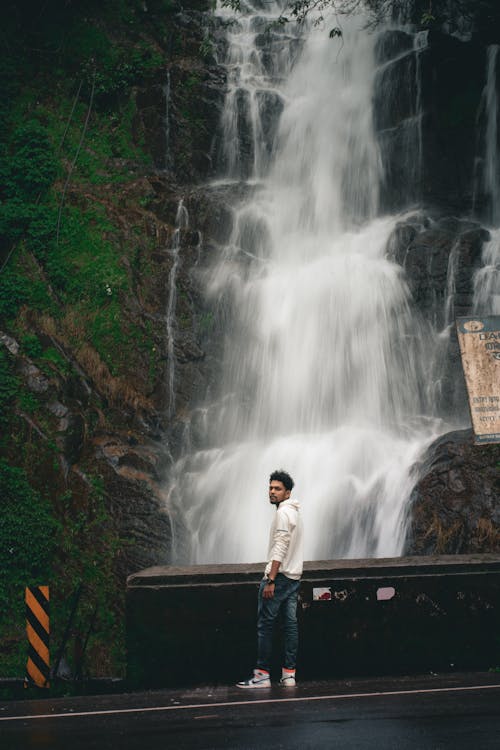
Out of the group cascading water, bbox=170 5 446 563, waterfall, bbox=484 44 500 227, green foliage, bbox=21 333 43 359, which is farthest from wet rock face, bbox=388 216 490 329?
green foliage, bbox=21 333 43 359

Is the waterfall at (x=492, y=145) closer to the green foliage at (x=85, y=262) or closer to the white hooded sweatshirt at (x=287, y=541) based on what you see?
the green foliage at (x=85, y=262)

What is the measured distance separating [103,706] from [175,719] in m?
0.99

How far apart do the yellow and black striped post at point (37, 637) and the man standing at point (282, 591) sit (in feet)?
8.00

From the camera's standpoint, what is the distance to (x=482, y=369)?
8.28 m

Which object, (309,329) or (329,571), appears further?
(309,329)

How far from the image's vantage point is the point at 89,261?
18.2 m

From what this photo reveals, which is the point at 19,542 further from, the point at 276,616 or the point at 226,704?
the point at 226,704

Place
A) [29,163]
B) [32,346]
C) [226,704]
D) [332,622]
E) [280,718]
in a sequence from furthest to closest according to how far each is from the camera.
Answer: [29,163], [32,346], [332,622], [226,704], [280,718]

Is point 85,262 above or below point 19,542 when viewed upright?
above

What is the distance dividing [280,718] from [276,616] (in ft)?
3.76

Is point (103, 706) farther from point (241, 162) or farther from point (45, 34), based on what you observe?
point (45, 34)

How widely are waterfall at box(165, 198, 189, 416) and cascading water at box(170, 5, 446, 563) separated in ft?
3.14

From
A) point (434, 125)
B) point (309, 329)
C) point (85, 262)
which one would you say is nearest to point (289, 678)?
point (309, 329)

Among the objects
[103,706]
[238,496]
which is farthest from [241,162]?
[103,706]
